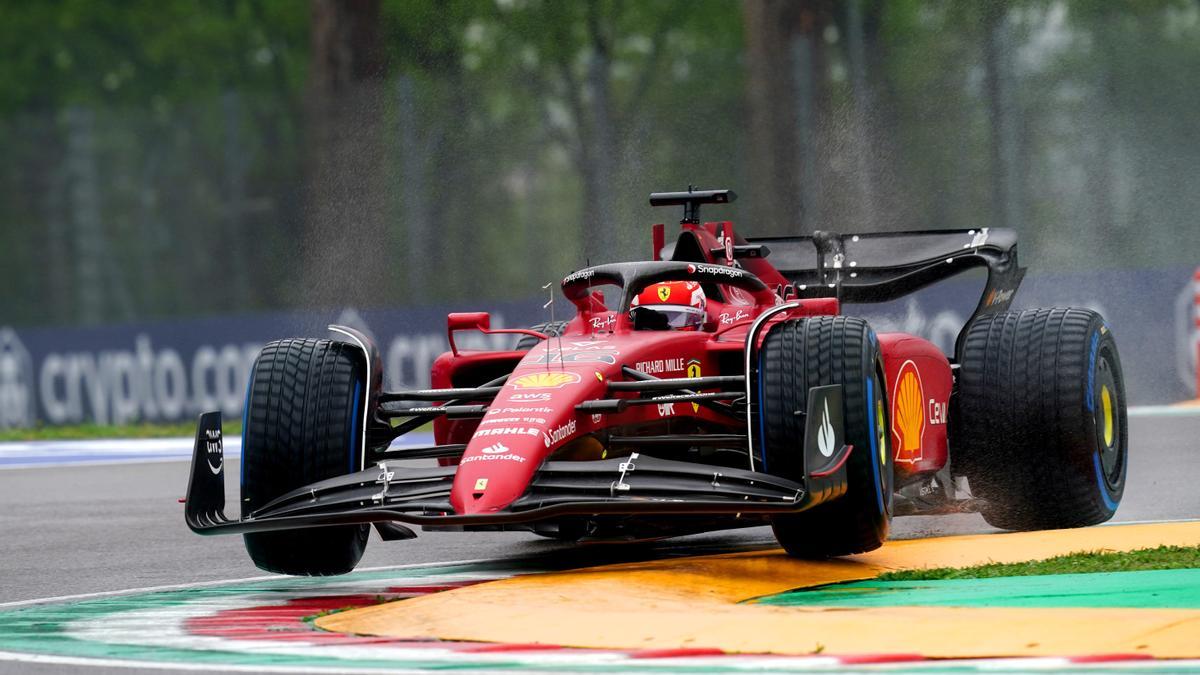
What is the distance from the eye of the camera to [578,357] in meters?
7.54

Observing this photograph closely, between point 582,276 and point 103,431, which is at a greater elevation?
point 582,276

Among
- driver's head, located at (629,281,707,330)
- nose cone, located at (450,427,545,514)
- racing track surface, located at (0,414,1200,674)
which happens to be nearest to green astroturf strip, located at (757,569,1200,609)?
nose cone, located at (450,427,545,514)

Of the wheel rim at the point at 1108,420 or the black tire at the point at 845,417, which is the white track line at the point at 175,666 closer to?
the black tire at the point at 845,417

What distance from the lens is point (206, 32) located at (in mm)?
31359

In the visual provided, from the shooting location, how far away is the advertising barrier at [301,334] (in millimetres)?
16766

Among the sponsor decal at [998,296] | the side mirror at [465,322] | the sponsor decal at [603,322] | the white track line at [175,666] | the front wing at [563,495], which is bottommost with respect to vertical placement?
the white track line at [175,666]

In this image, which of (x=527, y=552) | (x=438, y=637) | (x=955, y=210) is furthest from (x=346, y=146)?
(x=438, y=637)

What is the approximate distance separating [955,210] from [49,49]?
2007 centimetres

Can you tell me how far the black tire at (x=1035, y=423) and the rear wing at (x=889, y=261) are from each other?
131 cm

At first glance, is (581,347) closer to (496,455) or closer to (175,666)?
(496,455)

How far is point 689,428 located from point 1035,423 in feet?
5.33

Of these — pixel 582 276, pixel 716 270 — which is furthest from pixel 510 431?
pixel 716 270

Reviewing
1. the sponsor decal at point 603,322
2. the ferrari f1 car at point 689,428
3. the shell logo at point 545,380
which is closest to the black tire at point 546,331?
the ferrari f1 car at point 689,428

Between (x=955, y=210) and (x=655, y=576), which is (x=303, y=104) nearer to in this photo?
(x=955, y=210)
